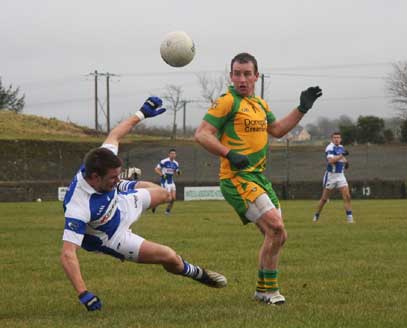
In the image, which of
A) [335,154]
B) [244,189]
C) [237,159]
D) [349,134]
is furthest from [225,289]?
[349,134]

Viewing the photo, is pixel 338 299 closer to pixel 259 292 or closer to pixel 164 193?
pixel 259 292

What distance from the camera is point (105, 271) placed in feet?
30.5

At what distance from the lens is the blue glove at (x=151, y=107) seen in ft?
21.9

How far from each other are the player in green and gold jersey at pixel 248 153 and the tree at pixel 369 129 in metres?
56.2

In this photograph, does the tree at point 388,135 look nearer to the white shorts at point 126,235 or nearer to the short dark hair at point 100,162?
the white shorts at point 126,235

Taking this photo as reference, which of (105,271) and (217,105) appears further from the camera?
(105,271)

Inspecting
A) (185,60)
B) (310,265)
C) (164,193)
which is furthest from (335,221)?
(164,193)

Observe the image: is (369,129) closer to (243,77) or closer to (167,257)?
(243,77)

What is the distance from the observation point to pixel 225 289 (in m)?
7.66

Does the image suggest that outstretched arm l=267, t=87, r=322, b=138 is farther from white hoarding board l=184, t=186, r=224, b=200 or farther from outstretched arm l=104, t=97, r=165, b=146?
white hoarding board l=184, t=186, r=224, b=200

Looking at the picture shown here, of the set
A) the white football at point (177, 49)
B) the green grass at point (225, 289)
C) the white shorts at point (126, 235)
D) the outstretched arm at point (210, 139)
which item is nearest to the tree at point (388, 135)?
the green grass at point (225, 289)

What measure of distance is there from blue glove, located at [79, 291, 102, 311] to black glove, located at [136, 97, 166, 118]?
5.69 feet

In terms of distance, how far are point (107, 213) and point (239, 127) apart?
163 cm

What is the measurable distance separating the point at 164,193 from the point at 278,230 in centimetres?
112
